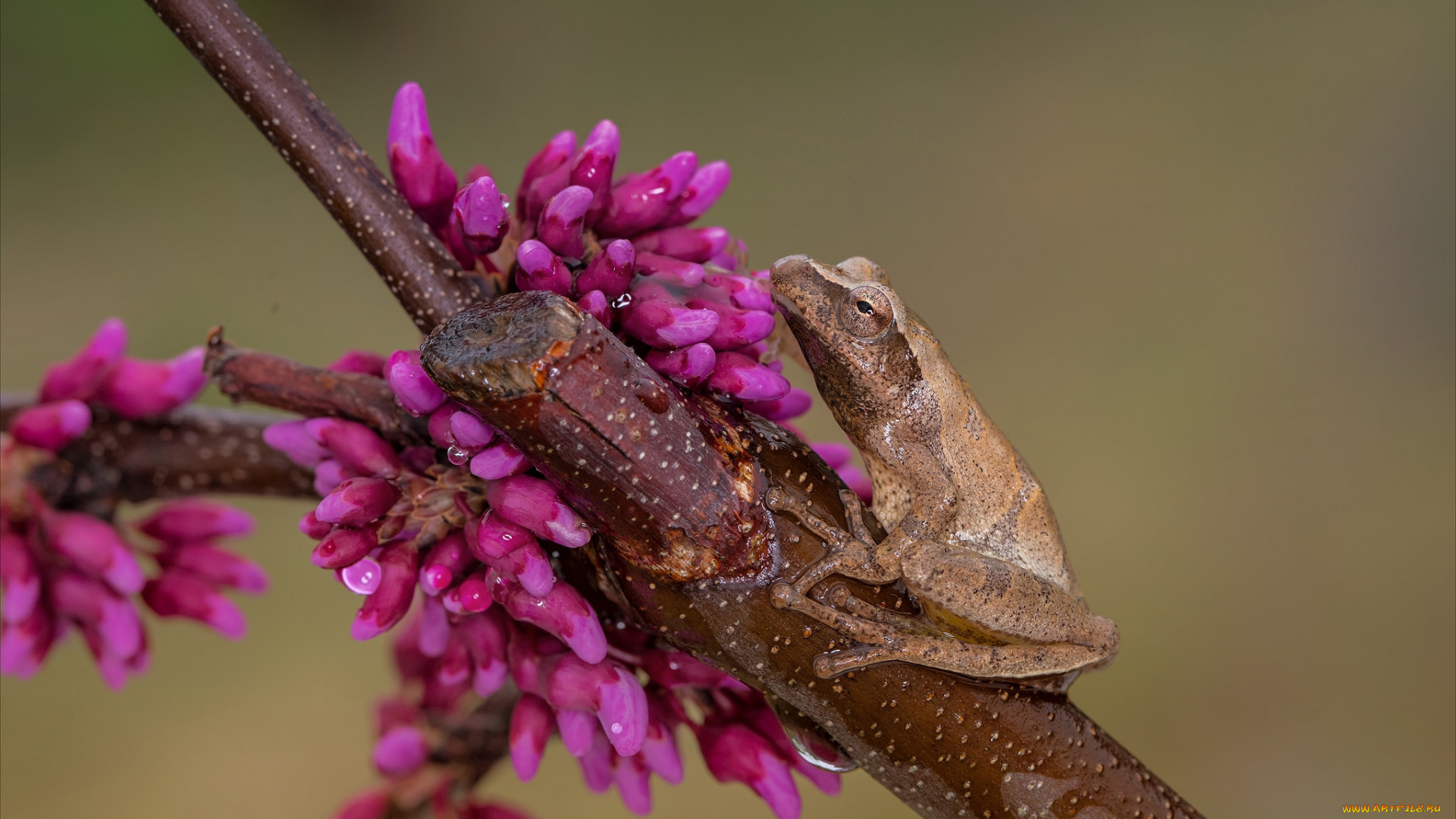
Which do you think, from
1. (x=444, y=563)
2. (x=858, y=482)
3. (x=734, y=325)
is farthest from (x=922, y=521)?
(x=444, y=563)

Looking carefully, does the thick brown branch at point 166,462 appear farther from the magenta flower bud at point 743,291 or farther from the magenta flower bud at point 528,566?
the magenta flower bud at point 743,291

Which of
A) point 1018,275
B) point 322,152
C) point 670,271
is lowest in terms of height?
point 322,152

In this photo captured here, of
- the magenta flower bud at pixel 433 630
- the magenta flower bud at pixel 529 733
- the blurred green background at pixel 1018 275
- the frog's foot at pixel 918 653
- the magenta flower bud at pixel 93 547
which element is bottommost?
Result: the magenta flower bud at pixel 93 547

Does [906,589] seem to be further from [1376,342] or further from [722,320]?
[1376,342]

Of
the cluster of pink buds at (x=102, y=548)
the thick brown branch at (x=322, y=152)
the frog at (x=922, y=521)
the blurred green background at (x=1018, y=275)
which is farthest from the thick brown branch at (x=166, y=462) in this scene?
the blurred green background at (x=1018, y=275)

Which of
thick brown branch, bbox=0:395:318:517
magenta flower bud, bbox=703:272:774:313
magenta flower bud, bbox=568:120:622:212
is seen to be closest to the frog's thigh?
magenta flower bud, bbox=703:272:774:313

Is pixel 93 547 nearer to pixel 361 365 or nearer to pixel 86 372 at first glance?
pixel 86 372
